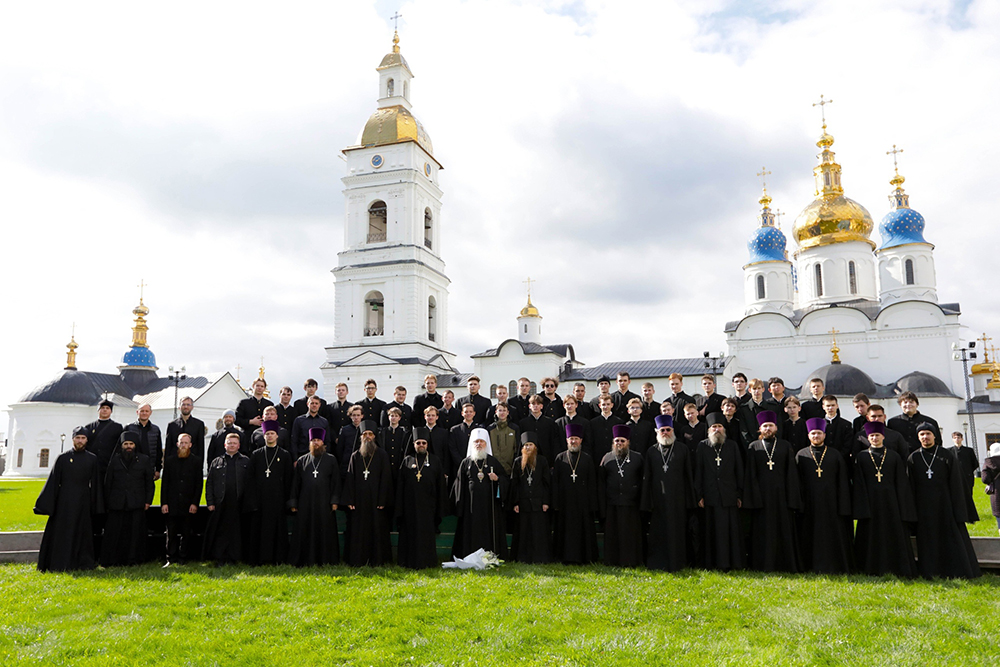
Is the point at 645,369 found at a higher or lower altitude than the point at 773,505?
higher

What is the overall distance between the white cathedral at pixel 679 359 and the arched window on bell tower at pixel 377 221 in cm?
7

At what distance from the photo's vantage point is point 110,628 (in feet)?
17.3

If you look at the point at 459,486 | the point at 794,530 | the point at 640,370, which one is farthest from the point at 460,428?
the point at 640,370

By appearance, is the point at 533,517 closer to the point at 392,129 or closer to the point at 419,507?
the point at 419,507

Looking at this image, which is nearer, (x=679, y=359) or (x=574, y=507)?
(x=574, y=507)

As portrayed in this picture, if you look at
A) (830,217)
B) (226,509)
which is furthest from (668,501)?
(830,217)

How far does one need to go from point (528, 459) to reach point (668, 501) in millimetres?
1539

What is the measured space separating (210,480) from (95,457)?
4.23 feet

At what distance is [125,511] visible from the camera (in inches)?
311

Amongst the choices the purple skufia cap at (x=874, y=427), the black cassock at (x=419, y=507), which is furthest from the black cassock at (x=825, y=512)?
the black cassock at (x=419, y=507)

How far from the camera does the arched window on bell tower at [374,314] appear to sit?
34.2 meters

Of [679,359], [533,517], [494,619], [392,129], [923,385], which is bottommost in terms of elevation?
[494,619]

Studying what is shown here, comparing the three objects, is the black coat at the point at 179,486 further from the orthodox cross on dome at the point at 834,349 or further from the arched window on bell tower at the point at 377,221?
the orthodox cross on dome at the point at 834,349

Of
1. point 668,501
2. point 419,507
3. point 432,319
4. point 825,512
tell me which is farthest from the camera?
point 432,319
